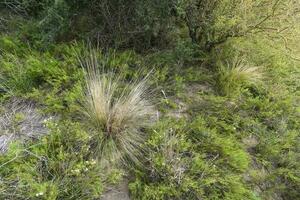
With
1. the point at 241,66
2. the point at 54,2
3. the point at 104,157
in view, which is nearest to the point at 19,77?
the point at 54,2

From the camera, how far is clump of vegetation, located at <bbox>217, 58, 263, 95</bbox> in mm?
3973

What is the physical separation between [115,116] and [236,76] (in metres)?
1.69

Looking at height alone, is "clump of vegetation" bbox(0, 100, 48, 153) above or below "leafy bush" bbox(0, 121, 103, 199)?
above

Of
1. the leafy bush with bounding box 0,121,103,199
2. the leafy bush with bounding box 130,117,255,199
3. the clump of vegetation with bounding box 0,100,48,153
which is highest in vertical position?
the clump of vegetation with bounding box 0,100,48,153

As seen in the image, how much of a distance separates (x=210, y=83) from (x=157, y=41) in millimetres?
844

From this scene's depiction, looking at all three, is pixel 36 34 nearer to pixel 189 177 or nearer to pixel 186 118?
pixel 186 118

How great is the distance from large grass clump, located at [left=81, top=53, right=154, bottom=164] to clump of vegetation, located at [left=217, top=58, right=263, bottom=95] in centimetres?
102

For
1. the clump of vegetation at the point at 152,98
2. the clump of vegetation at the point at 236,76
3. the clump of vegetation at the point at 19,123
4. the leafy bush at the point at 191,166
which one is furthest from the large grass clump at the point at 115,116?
the clump of vegetation at the point at 236,76

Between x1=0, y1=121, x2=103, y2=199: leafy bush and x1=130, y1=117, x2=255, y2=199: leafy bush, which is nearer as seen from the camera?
x1=0, y1=121, x2=103, y2=199: leafy bush

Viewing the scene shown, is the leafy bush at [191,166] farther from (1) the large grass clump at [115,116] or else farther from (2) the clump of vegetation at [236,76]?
(2) the clump of vegetation at [236,76]

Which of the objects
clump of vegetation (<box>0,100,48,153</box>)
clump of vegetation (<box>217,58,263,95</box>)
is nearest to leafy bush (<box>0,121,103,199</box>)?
clump of vegetation (<box>0,100,48,153</box>)

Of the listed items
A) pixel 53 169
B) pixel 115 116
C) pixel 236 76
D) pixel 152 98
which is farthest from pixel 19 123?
pixel 236 76

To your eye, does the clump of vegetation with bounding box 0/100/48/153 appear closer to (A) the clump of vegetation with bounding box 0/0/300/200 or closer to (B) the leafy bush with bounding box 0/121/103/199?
(A) the clump of vegetation with bounding box 0/0/300/200

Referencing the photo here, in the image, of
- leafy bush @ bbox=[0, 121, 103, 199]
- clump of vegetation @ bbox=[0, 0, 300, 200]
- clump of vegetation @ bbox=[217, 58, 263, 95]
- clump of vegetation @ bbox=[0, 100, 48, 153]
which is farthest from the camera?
clump of vegetation @ bbox=[217, 58, 263, 95]
